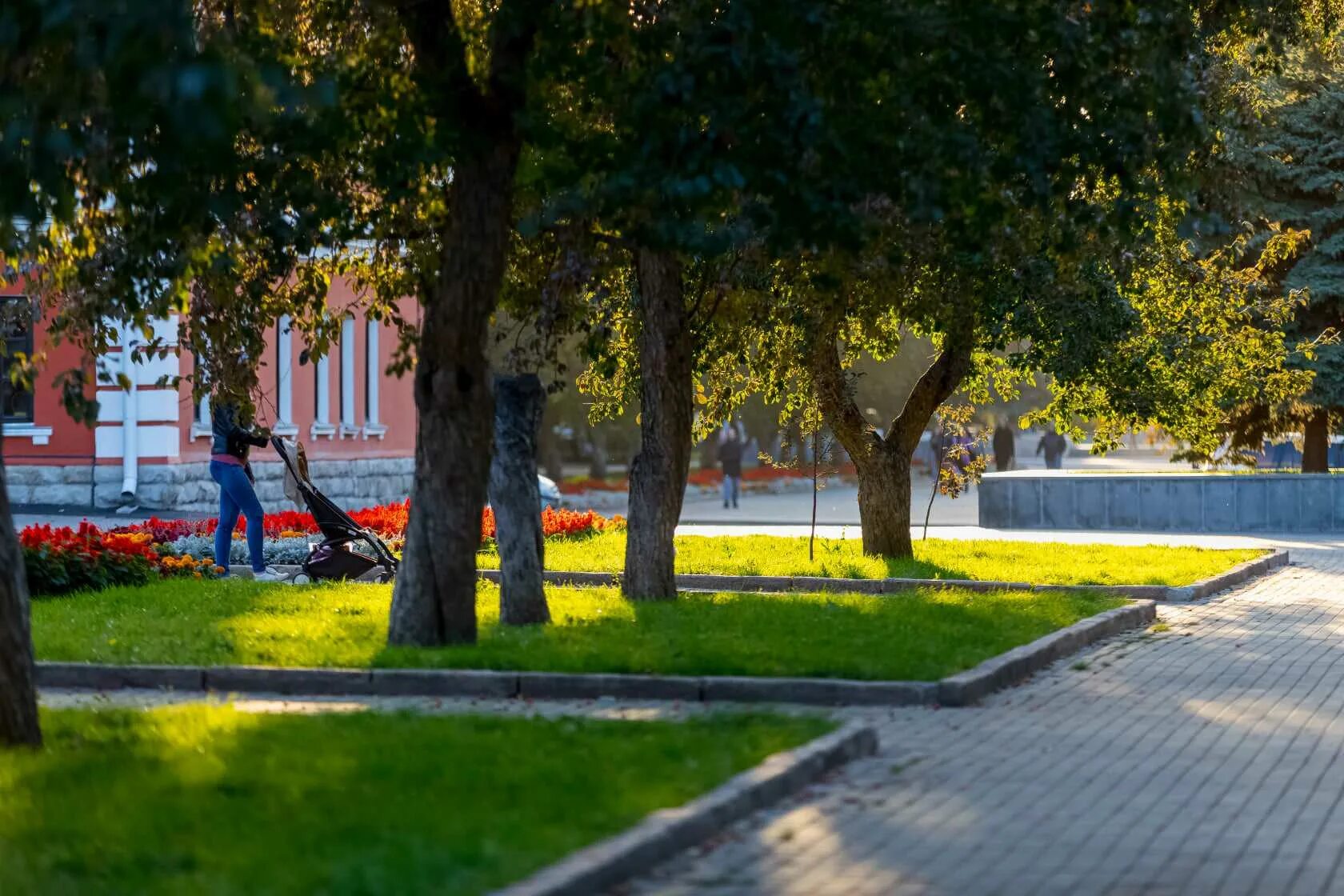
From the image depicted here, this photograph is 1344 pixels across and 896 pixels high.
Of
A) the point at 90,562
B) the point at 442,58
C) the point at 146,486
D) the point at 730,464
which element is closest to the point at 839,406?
the point at 90,562

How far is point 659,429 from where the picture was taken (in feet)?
50.4

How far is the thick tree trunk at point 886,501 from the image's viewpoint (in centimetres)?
2052

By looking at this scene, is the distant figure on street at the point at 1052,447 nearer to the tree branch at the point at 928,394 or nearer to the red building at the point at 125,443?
the red building at the point at 125,443

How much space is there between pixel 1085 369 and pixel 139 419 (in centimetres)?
1698

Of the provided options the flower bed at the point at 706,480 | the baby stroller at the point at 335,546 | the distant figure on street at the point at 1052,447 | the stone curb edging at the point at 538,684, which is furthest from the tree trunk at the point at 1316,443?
the stone curb edging at the point at 538,684

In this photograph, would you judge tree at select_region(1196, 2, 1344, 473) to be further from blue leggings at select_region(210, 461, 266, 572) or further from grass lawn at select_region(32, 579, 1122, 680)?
blue leggings at select_region(210, 461, 266, 572)

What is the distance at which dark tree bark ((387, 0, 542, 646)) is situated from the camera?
37.1 feet

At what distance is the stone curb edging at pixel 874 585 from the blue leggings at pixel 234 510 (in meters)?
2.20

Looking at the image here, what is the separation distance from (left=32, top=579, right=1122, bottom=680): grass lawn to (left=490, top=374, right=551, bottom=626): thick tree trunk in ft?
0.97

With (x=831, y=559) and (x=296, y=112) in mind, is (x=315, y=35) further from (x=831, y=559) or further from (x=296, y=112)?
(x=831, y=559)

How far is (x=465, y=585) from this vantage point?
1180 cm

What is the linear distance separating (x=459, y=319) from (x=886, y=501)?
1009cm

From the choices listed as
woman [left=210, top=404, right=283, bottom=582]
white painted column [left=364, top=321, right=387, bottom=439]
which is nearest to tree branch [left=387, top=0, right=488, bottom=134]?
woman [left=210, top=404, right=283, bottom=582]

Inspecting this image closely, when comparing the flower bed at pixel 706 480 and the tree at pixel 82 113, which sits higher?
the tree at pixel 82 113
